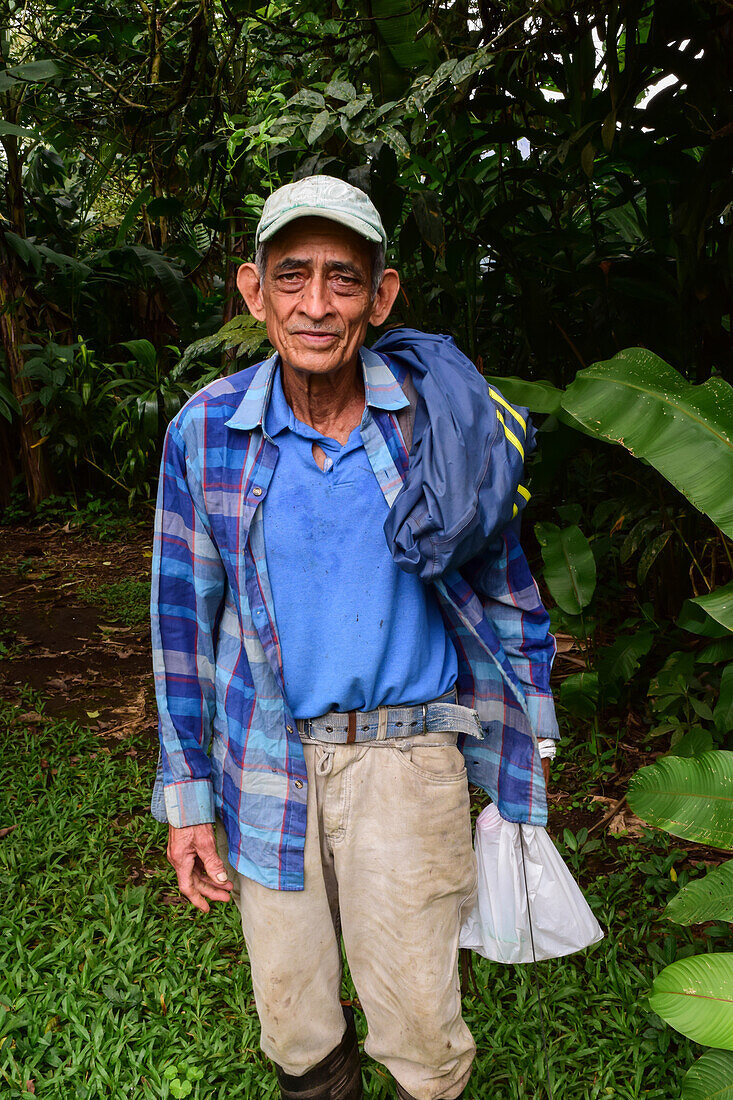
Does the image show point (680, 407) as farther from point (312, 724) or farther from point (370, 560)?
point (312, 724)

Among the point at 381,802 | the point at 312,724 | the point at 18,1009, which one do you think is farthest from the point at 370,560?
the point at 18,1009

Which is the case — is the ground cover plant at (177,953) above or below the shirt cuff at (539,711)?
below

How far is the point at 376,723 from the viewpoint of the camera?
4.90 feet

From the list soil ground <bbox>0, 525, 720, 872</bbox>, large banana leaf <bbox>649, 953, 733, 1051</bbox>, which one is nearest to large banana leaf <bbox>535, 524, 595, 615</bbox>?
soil ground <bbox>0, 525, 720, 872</bbox>

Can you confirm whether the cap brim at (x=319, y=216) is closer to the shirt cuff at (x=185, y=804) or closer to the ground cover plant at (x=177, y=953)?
the shirt cuff at (x=185, y=804)

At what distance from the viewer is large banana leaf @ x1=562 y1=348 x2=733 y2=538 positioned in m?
1.97

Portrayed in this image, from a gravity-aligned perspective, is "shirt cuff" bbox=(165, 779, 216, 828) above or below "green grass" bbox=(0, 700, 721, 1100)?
above

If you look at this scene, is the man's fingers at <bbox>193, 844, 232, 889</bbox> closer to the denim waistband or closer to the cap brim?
the denim waistband

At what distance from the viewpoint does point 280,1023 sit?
1601mm

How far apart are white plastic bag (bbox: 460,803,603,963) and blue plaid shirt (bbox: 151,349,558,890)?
48mm

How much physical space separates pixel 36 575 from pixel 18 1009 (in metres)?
3.80

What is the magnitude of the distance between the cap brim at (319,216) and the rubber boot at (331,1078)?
1446mm

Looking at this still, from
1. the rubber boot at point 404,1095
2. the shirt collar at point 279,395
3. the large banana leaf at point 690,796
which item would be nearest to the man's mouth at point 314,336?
the shirt collar at point 279,395

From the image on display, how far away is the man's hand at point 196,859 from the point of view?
5.24 feet
